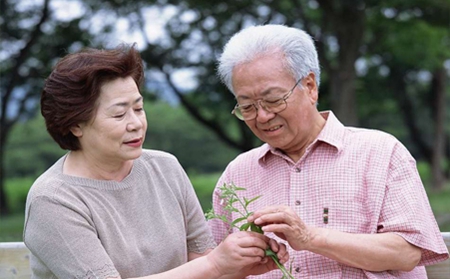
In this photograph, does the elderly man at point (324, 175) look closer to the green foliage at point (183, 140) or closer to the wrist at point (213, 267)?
the wrist at point (213, 267)

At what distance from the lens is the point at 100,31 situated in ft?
52.3

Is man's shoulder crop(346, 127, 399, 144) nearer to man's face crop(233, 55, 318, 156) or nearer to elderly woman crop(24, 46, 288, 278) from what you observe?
man's face crop(233, 55, 318, 156)

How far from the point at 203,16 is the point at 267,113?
12.9 m

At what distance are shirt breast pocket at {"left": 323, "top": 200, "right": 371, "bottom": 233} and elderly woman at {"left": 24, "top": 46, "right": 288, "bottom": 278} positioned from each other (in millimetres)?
303

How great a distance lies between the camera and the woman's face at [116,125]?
271cm

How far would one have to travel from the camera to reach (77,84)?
2680mm

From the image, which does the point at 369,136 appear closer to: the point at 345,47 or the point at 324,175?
the point at 324,175

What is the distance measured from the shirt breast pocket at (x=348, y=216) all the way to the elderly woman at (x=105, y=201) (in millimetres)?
303

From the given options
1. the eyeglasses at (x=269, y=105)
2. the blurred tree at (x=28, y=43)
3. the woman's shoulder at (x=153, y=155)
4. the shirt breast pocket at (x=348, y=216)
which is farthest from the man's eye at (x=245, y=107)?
the blurred tree at (x=28, y=43)

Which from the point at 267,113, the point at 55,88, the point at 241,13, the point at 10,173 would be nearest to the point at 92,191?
the point at 55,88

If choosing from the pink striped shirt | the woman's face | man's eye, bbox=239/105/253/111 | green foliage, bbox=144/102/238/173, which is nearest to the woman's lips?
the woman's face

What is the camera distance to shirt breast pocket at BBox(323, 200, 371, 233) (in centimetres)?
288

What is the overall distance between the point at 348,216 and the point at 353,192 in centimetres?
9

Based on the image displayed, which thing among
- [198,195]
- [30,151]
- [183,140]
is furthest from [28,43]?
[183,140]
